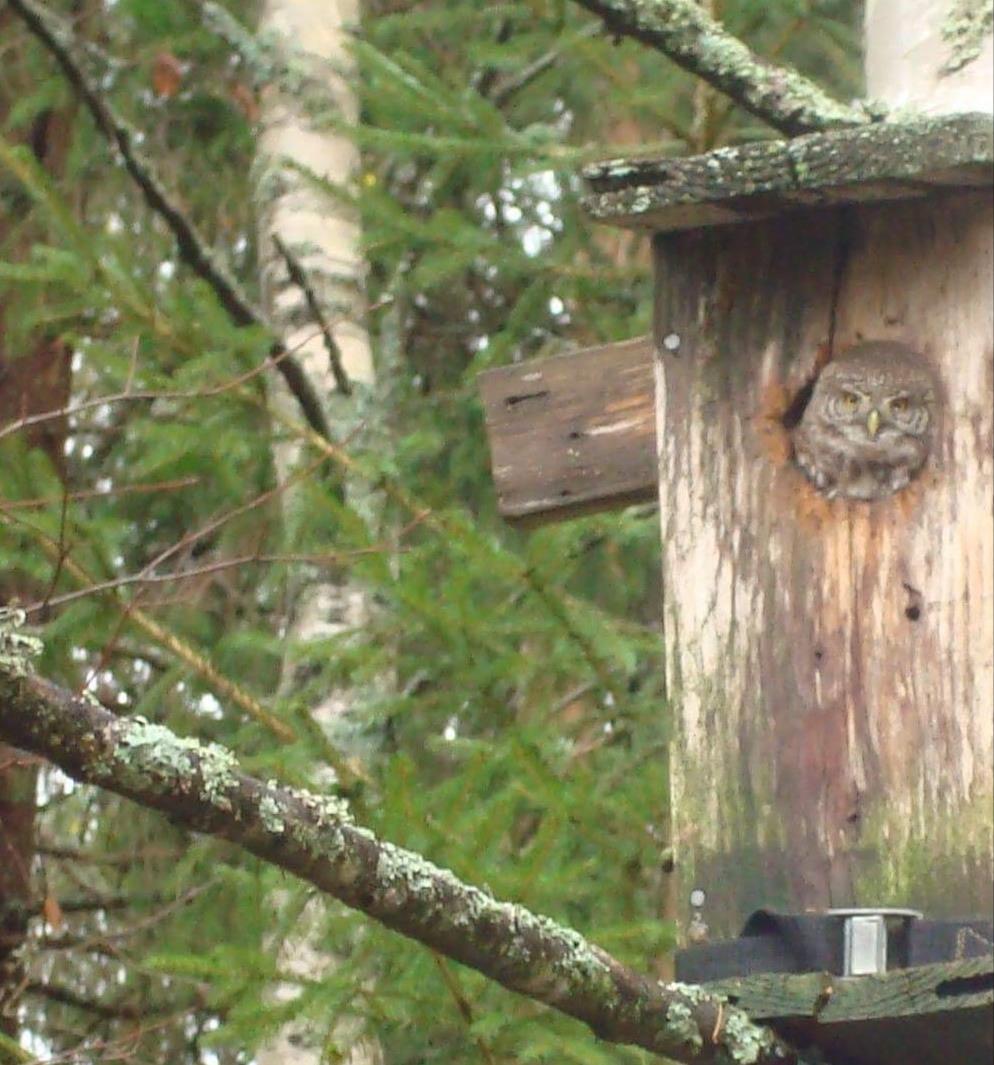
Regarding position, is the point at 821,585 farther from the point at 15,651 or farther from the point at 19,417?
the point at 19,417

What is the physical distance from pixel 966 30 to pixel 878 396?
1.87 ft

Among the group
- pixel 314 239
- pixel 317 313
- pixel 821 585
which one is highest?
pixel 314 239

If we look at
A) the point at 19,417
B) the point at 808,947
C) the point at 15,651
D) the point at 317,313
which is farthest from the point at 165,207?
the point at 15,651

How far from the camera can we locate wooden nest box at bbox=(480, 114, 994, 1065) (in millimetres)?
2414

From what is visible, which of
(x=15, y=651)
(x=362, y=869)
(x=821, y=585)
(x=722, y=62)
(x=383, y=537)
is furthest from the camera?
(x=383, y=537)

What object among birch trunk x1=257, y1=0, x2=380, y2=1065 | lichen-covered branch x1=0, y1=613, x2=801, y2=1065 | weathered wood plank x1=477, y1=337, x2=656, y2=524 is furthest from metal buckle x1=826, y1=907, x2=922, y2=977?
birch trunk x1=257, y1=0, x2=380, y2=1065

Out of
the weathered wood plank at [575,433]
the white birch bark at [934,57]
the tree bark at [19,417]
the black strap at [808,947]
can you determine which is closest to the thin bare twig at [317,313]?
the tree bark at [19,417]

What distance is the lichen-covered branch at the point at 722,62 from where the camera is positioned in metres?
2.81

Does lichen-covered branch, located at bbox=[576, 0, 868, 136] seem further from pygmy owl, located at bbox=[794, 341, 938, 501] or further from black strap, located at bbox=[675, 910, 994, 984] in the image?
black strap, located at bbox=[675, 910, 994, 984]

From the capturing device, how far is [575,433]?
284cm

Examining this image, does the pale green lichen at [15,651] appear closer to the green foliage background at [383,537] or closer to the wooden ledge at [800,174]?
the wooden ledge at [800,174]

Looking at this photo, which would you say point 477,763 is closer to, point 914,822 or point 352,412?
point 914,822

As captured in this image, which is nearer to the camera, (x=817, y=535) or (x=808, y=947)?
(x=808, y=947)

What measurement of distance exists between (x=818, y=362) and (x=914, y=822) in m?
0.61
